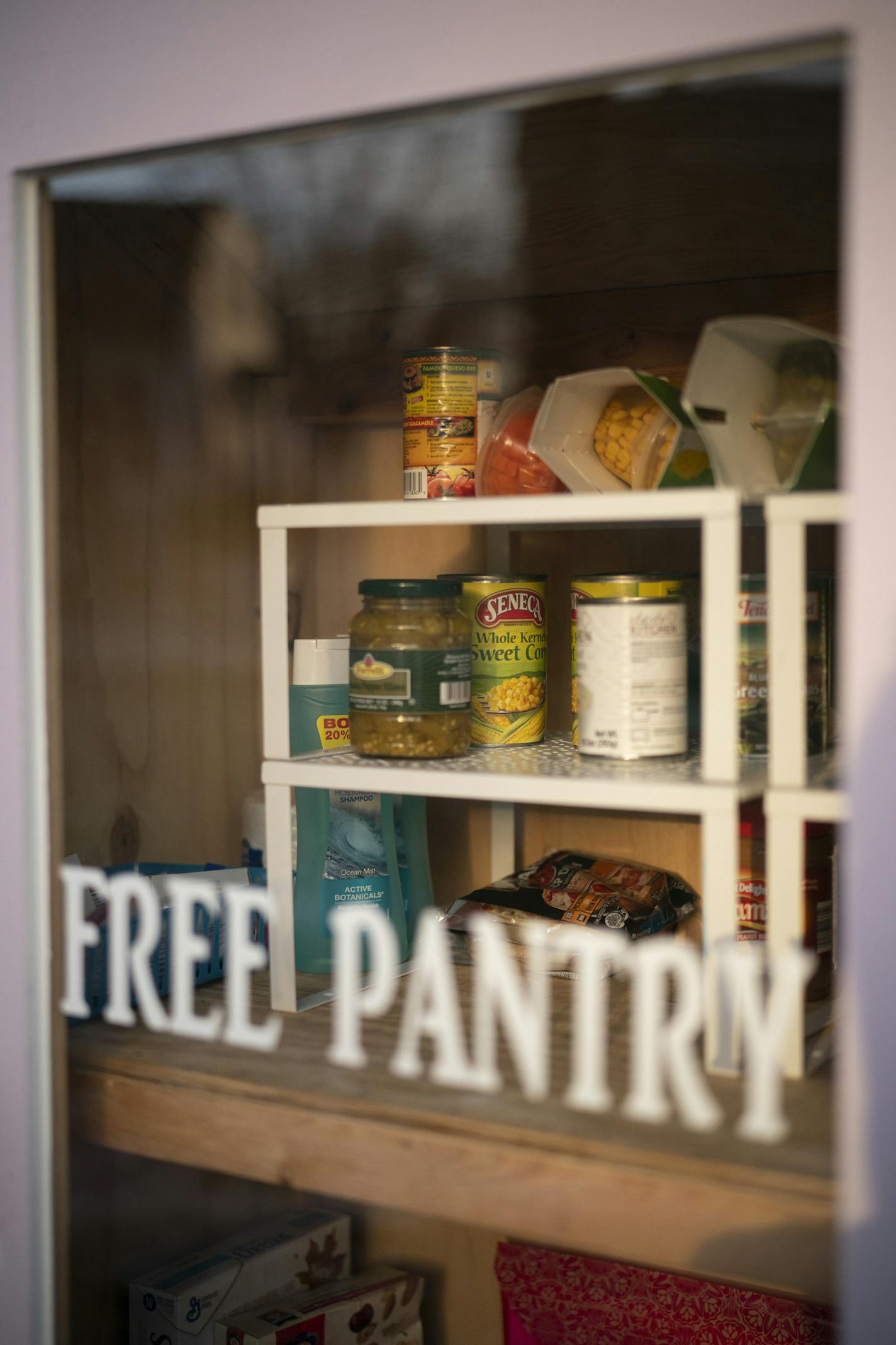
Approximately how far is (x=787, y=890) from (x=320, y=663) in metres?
0.54

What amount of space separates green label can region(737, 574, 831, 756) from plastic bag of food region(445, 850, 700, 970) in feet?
0.97

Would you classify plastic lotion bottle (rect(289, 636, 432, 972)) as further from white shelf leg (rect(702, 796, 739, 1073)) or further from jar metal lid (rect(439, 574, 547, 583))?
white shelf leg (rect(702, 796, 739, 1073))

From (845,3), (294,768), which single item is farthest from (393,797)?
(845,3)

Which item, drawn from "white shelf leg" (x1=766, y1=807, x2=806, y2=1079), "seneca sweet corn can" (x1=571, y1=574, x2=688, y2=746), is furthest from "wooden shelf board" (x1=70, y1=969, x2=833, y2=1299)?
"seneca sweet corn can" (x1=571, y1=574, x2=688, y2=746)

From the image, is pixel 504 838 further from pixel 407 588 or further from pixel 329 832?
pixel 407 588

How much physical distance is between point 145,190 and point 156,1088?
759 millimetres

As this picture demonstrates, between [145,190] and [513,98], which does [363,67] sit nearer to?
[513,98]

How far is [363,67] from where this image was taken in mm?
845

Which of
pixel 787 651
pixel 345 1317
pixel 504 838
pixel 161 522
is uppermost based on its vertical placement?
pixel 161 522

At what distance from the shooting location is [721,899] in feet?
2.96

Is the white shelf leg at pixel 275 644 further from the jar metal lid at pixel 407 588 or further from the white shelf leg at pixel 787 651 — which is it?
the white shelf leg at pixel 787 651

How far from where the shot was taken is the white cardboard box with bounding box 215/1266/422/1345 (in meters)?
1.27

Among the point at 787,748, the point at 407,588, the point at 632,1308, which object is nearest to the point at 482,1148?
the point at 787,748

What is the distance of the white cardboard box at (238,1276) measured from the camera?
1.25m
